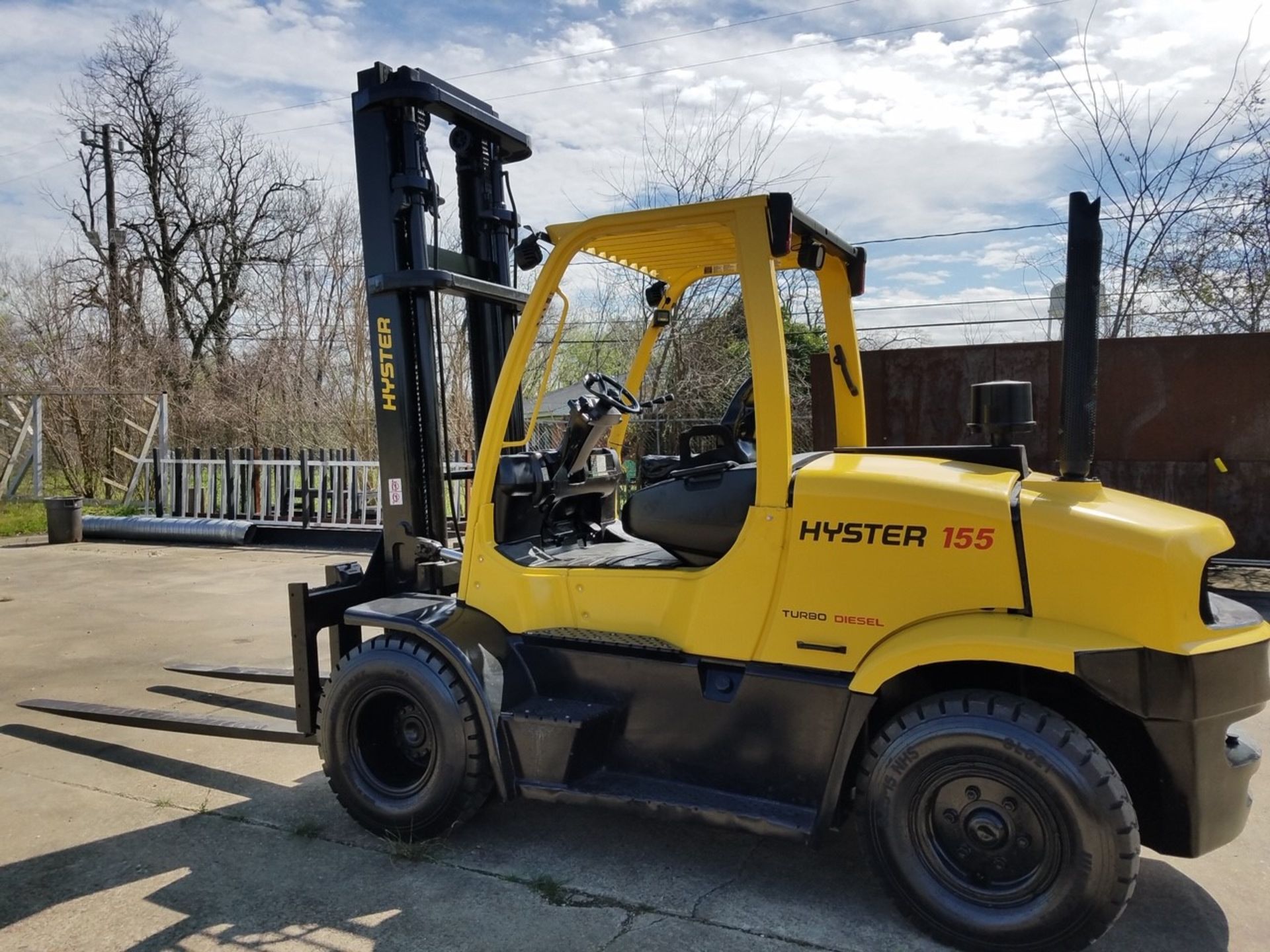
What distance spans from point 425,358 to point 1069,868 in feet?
11.1

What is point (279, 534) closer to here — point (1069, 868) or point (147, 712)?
point (147, 712)

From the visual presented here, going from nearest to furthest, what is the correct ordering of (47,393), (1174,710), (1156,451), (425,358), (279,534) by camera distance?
(1174,710)
(425,358)
(1156,451)
(279,534)
(47,393)

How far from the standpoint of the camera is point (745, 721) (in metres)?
3.38

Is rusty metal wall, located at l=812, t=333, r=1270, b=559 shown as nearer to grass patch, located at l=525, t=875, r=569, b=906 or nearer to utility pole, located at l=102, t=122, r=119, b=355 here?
grass patch, located at l=525, t=875, r=569, b=906

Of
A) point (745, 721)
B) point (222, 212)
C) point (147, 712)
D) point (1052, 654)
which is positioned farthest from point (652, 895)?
point (222, 212)

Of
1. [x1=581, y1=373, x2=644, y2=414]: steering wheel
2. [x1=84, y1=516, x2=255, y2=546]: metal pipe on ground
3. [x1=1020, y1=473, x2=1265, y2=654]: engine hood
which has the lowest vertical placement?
[x1=84, y1=516, x2=255, y2=546]: metal pipe on ground

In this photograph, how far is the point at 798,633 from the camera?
10.8 ft

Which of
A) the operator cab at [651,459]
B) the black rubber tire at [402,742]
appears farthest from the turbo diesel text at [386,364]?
the black rubber tire at [402,742]

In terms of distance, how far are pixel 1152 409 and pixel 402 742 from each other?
778cm

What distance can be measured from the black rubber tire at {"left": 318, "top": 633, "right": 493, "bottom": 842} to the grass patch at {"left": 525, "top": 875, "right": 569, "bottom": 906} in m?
0.41

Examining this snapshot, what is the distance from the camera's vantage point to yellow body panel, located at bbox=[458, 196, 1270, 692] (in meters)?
2.87

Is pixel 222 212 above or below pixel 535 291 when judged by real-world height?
above

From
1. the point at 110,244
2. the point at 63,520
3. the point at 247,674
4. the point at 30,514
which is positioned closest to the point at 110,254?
the point at 110,244

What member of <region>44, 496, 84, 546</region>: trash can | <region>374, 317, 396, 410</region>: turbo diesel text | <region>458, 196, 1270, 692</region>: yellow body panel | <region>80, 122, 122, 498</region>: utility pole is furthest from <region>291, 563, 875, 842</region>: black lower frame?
<region>80, 122, 122, 498</region>: utility pole
